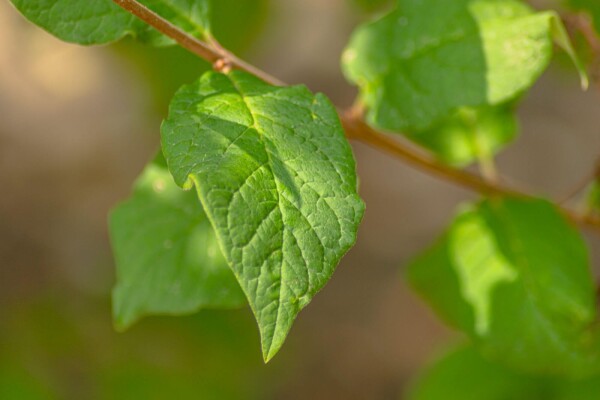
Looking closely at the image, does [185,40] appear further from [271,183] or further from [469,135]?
[469,135]

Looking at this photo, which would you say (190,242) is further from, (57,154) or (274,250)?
(57,154)

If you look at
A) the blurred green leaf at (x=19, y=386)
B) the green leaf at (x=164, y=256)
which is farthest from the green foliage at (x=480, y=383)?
the blurred green leaf at (x=19, y=386)

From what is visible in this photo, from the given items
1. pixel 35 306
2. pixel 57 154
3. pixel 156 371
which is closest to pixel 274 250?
pixel 156 371

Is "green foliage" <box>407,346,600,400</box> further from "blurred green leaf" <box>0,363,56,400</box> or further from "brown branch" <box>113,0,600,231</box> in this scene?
"blurred green leaf" <box>0,363,56,400</box>

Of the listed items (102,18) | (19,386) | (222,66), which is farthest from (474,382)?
(19,386)

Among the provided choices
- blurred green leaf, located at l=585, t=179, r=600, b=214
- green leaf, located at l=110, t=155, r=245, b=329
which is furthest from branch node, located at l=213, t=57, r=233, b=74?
blurred green leaf, located at l=585, t=179, r=600, b=214
